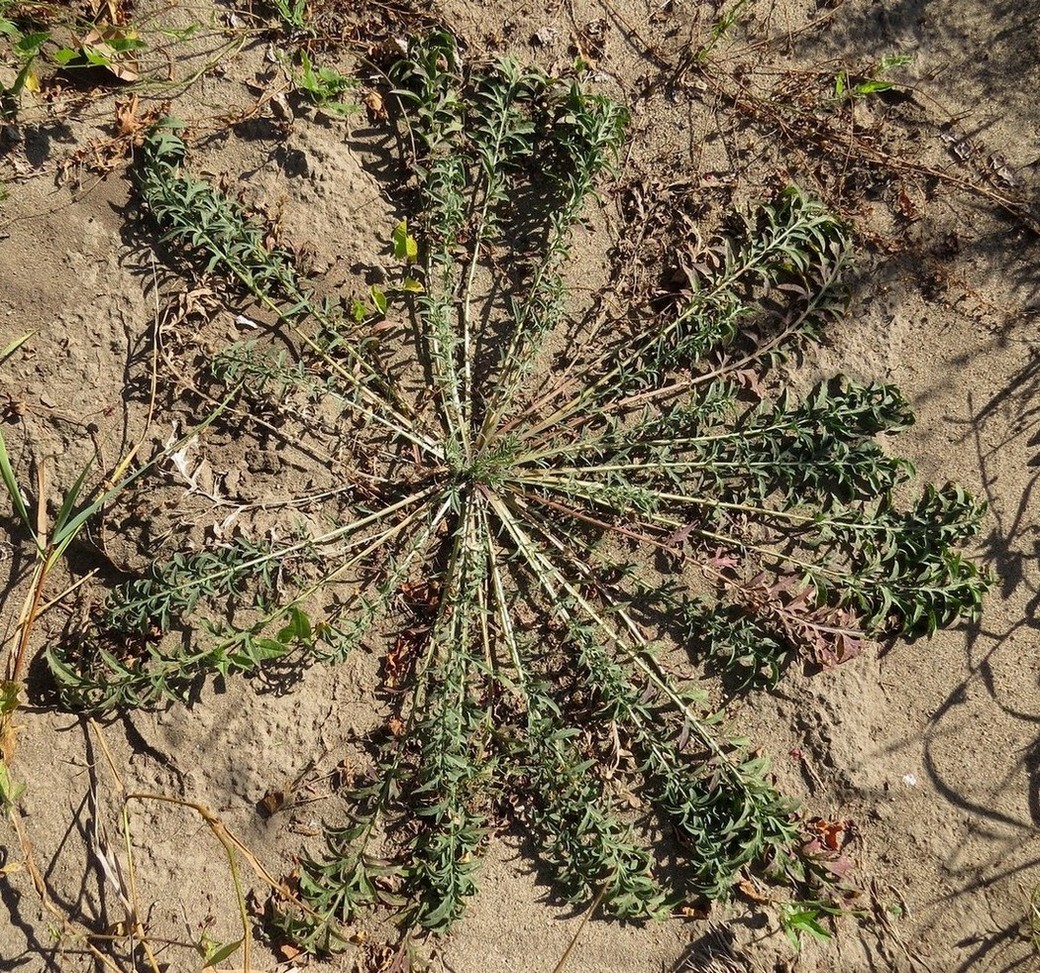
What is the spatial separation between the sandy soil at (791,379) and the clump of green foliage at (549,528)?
18 cm

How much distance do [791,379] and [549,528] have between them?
1252mm

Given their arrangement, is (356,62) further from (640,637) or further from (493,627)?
(640,637)

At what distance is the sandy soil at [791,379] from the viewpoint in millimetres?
3162

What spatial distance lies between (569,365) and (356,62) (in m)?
1.55

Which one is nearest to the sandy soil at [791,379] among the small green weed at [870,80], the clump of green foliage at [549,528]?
the small green weed at [870,80]

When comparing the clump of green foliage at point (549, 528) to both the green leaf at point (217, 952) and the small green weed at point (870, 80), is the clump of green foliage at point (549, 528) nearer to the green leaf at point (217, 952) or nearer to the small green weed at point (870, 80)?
the green leaf at point (217, 952)

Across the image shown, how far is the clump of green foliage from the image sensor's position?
10.3ft

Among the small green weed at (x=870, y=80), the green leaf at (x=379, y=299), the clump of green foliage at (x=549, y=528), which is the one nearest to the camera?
the clump of green foliage at (x=549, y=528)

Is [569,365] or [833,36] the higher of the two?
[833,36]

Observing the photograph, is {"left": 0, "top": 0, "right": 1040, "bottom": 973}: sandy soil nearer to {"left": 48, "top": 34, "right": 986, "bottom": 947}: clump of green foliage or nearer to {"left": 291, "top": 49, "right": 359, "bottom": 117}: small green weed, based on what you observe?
{"left": 291, "top": 49, "right": 359, "bottom": 117}: small green weed

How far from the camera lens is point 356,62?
3.40 metres

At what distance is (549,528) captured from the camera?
3383 mm

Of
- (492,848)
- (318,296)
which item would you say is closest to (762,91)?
(318,296)

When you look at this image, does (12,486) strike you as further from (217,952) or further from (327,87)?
(327,87)
